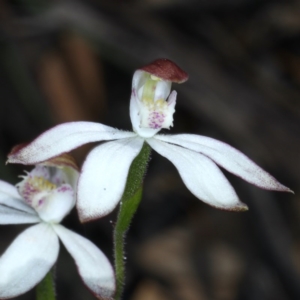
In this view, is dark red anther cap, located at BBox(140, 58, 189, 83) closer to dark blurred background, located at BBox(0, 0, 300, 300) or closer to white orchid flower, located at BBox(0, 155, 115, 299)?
white orchid flower, located at BBox(0, 155, 115, 299)

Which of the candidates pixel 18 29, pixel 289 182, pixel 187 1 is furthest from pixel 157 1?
pixel 289 182

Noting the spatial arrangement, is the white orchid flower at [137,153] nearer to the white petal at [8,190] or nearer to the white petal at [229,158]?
the white petal at [229,158]

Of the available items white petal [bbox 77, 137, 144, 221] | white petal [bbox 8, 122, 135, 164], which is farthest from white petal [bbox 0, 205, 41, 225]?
white petal [bbox 77, 137, 144, 221]

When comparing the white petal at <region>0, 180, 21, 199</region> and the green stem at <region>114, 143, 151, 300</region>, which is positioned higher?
the green stem at <region>114, 143, 151, 300</region>

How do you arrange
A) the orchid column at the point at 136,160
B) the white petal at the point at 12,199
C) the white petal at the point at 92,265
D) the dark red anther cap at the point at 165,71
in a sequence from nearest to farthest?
the orchid column at the point at 136,160, the white petal at the point at 92,265, the dark red anther cap at the point at 165,71, the white petal at the point at 12,199

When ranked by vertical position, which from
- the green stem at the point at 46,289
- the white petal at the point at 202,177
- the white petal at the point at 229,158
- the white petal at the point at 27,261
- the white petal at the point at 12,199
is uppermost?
the white petal at the point at 229,158

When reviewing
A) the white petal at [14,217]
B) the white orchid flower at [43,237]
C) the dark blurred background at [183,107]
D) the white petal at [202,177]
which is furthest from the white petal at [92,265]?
the dark blurred background at [183,107]

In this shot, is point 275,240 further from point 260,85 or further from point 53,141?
point 53,141

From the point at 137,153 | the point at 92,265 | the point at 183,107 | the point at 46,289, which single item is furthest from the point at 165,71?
the point at 183,107
